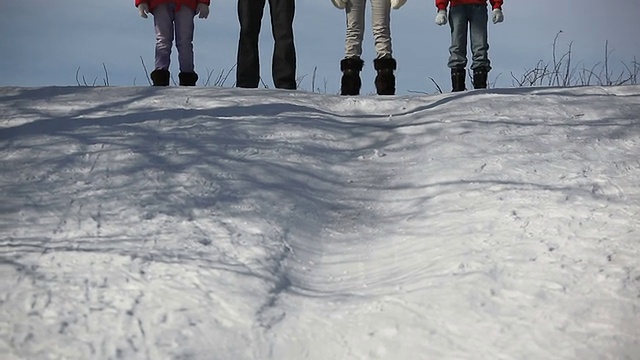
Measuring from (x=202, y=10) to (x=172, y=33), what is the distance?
13.0 inches

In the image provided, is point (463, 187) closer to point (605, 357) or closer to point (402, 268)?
point (402, 268)

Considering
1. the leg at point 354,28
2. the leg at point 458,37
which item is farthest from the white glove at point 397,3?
the leg at point 458,37

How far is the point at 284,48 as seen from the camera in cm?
687

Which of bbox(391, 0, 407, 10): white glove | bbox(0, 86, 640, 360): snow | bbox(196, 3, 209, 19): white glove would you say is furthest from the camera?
bbox(196, 3, 209, 19): white glove

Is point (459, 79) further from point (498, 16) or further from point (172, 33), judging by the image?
point (172, 33)

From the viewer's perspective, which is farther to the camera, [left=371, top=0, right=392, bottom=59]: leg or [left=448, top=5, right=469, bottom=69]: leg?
[left=448, top=5, right=469, bottom=69]: leg

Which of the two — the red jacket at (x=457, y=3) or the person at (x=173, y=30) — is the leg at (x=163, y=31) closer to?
the person at (x=173, y=30)

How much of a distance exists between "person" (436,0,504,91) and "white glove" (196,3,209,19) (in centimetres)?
206

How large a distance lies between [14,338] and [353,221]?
1651 mm

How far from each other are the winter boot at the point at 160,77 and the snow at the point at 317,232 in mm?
1590

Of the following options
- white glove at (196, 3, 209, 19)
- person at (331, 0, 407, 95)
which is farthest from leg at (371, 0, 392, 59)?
white glove at (196, 3, 209, 19)

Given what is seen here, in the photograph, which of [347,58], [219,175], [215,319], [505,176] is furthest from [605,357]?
[347,58]

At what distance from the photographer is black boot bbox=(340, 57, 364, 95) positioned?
689 cm

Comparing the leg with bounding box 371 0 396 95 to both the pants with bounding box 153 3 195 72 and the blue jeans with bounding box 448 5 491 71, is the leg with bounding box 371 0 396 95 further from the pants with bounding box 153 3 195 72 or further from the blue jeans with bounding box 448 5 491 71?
the pants with bounding box 153 3 195 72
